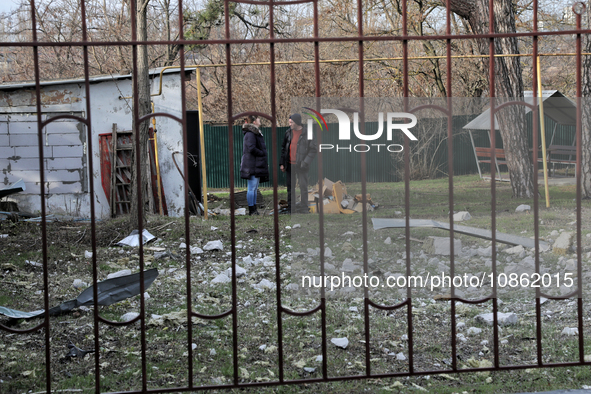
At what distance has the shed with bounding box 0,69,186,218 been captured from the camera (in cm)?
997

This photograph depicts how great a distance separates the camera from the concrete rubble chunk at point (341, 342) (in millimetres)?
3260

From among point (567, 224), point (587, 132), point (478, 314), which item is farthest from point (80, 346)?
point (587, 132)

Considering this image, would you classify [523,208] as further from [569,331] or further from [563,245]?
[569,331]

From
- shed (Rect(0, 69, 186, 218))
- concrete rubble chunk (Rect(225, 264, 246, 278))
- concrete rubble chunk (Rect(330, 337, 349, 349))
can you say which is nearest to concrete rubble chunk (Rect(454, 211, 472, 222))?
concrete rubble chunk (Rect(225, 264, 246, 278))

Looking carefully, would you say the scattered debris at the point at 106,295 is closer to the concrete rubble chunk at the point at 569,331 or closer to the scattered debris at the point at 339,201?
the concrete rubble chunk at the point at 569,331

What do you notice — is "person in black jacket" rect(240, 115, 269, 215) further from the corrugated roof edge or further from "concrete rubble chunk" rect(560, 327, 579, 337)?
"concrete rubble chunk" rect(560, 327, 579, 337)

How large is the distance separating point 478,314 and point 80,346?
2717 millimetres

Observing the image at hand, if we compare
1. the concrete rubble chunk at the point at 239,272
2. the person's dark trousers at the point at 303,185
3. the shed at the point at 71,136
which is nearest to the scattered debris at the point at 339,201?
the person's dark trousers at the point at 303,185

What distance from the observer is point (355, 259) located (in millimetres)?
5492

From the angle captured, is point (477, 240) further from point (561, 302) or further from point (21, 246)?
point (21, 246)

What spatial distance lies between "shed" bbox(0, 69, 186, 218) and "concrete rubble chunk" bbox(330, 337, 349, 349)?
6.92 metres

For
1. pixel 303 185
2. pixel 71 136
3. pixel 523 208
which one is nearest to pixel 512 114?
pixel 523 208

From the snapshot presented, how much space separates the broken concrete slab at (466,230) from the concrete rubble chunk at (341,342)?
3178 mm

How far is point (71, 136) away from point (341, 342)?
8.70 metres
